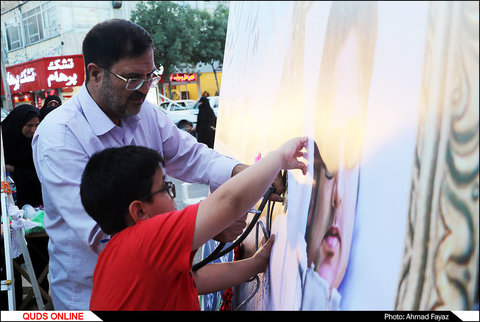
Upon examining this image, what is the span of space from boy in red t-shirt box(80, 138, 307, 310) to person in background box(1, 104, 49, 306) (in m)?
2.62

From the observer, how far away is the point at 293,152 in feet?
3.64

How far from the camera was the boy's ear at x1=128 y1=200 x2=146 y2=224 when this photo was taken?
1119 mm

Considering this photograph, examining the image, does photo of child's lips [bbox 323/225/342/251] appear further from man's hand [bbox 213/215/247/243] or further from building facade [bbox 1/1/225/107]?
building facade [bbox 1/1/225/107]

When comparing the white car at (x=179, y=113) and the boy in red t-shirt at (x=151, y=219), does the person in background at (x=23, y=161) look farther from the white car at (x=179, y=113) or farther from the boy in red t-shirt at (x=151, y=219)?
the white car at (x=179, y=113)

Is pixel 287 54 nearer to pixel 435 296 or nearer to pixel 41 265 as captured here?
pixel 435 296

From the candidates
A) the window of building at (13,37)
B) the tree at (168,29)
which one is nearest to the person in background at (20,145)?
the tree at (168,29)

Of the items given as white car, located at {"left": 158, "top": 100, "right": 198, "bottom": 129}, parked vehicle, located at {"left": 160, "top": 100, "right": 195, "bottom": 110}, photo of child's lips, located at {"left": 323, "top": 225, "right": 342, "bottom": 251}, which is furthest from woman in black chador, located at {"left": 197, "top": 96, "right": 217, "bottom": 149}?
parked vehicle, located at {"left": 160, "top": 100, "right": 195, "bottom": 110}

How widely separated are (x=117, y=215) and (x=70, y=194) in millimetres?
295

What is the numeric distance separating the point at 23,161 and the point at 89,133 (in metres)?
2.45

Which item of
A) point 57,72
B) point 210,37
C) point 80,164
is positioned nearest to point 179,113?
point 57,72

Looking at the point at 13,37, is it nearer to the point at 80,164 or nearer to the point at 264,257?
the point at 80,164

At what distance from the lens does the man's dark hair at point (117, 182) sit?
1.12m

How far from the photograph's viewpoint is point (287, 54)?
130 centimetres

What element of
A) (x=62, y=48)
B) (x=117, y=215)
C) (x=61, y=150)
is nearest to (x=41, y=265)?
(x=61, y=150)
